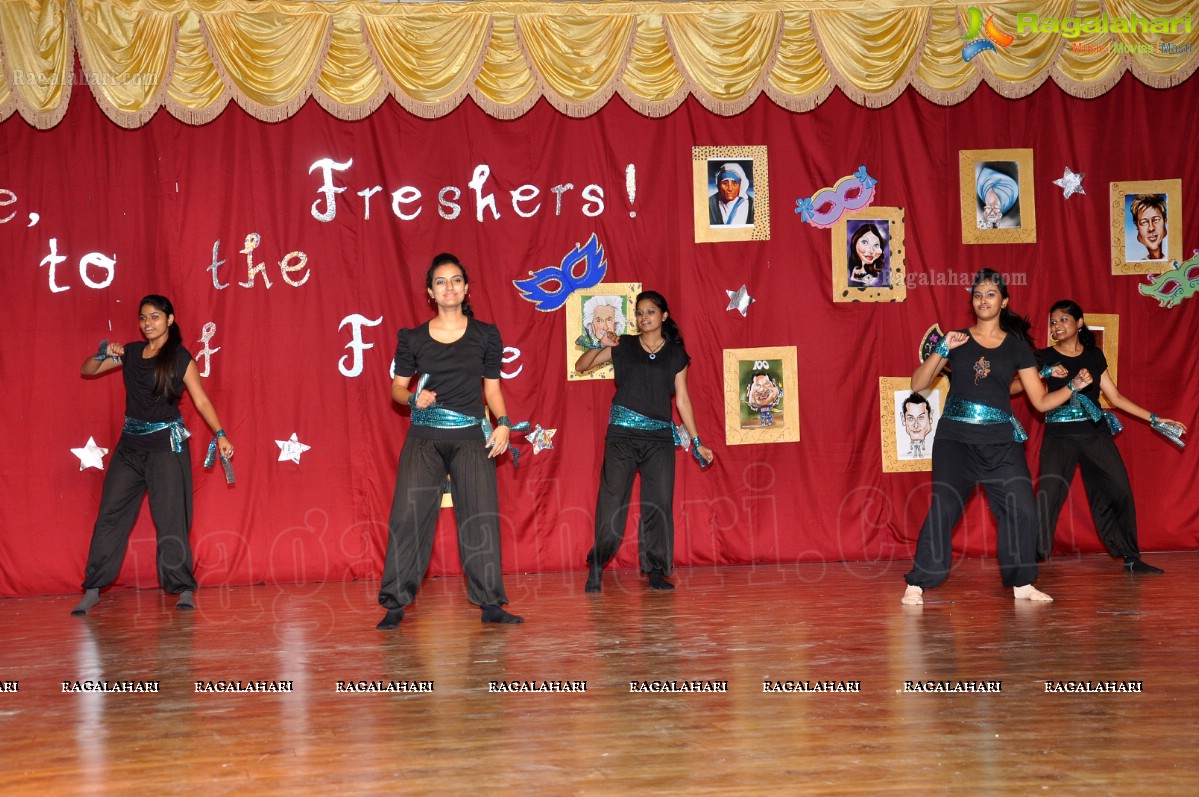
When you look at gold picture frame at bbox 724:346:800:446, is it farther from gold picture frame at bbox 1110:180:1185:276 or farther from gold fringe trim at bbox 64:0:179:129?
gold fringe trim at bbox 64:0:179:129

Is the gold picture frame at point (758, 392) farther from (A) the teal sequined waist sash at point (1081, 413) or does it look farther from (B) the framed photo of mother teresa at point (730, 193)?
(A) the teal sequined waist sash at point (1081, 413)

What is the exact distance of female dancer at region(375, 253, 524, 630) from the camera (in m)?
A: 4.73

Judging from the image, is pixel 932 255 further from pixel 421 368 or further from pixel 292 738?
pixel 292 738

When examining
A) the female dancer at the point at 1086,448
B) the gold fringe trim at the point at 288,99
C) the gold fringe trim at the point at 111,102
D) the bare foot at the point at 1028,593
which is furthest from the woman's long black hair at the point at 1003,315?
the gold fringe trim at the point at 111,102

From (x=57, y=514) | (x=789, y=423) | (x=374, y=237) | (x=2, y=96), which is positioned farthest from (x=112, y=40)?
(x=789, y=423)

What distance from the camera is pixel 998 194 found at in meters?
6.72

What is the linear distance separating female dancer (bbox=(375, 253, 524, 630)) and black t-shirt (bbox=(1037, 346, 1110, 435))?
3.05 metres

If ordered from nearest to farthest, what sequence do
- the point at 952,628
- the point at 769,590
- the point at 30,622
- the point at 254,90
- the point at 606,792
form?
1. the point at 606,792
2. the point at 952,628
3. the point at 30,622
4. the point at 769,590
5. the point at 254,90

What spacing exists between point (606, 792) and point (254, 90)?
4.76 meters

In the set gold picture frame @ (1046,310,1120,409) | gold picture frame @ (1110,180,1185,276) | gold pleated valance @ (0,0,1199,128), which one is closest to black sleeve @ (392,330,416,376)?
gold pleated valance @ (0,0,1199,128)

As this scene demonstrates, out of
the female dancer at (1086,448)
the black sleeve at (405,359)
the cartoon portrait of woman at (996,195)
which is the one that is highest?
the cartoon portrait of woman at (996,195)

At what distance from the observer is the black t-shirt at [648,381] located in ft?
19.2

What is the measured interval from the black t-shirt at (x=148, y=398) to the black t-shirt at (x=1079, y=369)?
4.47m

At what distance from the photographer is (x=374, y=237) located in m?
6.37
